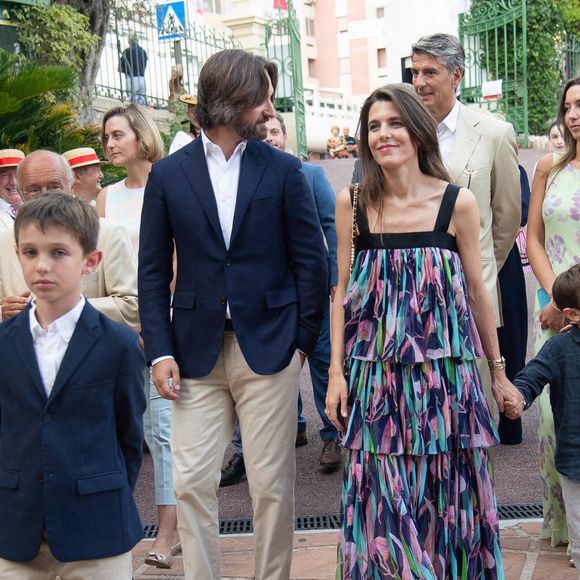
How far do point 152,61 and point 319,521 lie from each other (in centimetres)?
1598

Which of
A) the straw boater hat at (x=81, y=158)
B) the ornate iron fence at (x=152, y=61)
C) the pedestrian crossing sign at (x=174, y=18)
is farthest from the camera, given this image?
the ornate iron fence at (x=152, y=61)

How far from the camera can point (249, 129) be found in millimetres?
3930

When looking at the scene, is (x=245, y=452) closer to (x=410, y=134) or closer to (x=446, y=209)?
(x=446, y=209)

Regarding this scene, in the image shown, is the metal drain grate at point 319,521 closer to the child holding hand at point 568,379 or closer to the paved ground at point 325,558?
the paved ground at point 325,558

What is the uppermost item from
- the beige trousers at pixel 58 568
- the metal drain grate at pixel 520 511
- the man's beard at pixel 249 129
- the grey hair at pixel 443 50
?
the grey hair at pixel 443 50

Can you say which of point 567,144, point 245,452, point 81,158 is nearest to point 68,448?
point 245,452

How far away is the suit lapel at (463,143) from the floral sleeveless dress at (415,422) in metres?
1.13

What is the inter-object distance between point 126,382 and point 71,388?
0.18 m

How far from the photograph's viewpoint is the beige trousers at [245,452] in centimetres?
388

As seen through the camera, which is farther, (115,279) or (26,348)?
(115,279)

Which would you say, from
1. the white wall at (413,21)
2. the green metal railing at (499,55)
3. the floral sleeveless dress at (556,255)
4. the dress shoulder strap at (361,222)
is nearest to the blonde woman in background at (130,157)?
the dress shoulder strap at (361,222)

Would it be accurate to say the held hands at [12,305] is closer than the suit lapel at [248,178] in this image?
No

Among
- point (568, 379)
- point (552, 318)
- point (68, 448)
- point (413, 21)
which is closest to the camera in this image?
point (68, 448)

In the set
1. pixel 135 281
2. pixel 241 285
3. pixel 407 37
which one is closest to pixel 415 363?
Answer: pixel 241 285
